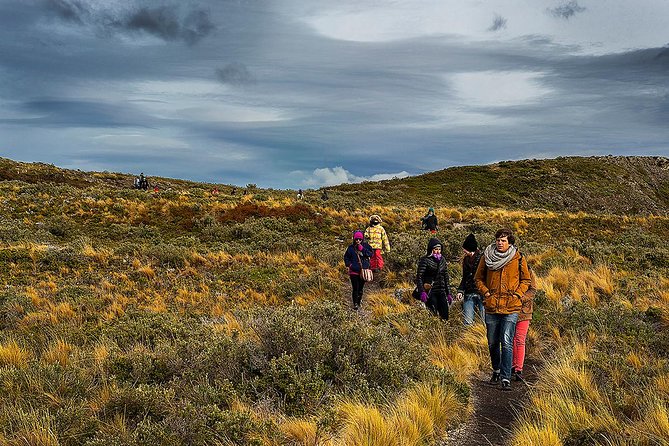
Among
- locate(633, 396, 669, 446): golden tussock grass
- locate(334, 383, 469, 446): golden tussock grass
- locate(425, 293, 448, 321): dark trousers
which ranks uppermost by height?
locate(425, 293, 448, 321): dark trousers

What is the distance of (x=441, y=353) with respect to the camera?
707cm

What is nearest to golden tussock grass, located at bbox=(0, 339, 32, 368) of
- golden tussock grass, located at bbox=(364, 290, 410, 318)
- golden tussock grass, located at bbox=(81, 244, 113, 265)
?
golden tussock grass, located at bbox=(364, 290, 410, 318)

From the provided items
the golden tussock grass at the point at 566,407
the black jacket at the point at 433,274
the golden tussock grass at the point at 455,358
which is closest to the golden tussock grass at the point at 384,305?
the black jacket at the point at 433,274

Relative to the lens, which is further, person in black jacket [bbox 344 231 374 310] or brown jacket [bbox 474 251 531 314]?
person in black jacket [bbox 344 231 374 310]

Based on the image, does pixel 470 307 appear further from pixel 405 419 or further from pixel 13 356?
pixel 13 356

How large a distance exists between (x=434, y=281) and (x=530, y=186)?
2208 inches

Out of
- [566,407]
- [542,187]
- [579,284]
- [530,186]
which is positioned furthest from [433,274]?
[542,187]

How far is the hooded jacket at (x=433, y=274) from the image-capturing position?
28.1 feet

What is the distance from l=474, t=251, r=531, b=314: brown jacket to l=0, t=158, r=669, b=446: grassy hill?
99cm

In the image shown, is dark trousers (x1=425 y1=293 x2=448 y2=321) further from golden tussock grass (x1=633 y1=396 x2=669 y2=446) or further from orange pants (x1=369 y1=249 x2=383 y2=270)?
golden tussock grass (x1=633 y1=396 x2=669 y2=446)

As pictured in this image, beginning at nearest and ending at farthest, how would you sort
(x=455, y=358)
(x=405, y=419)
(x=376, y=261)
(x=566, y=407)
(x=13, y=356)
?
(x=405, y=419), (x=566, y=407), (x=13, y=356), (x=455, y=358), (x=376, y=261)

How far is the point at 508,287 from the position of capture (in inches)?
232

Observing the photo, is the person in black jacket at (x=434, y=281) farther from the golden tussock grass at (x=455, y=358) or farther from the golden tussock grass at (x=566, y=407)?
the golden tussock grass at (x=566, y=407)

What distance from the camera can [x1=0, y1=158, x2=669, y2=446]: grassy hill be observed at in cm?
406
